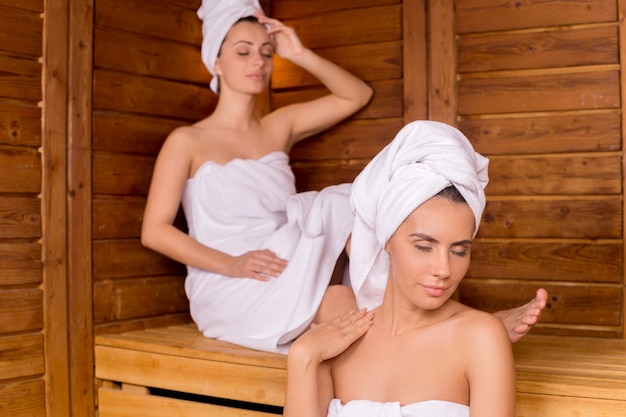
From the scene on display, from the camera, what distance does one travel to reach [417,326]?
1923 mm

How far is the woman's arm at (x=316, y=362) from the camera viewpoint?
6.18ft

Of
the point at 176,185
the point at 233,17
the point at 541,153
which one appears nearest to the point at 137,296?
the point at 176,185

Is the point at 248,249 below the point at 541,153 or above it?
below

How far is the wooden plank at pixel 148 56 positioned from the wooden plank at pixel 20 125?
0.32 metres

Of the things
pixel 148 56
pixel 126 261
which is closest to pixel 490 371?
pixel 126 261

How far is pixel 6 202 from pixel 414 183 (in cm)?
153

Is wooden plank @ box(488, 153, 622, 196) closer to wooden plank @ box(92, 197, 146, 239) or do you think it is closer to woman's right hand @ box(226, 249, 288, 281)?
woman's right hand @ box(226, 249, 288, 281)

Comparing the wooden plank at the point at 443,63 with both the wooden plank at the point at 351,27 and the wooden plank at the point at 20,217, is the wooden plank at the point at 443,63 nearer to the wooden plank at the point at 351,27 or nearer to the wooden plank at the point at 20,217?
the wooden plank at the point at 351,27

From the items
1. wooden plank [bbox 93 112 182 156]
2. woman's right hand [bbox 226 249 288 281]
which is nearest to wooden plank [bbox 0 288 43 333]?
wooden plank [bbox 93 112 182 156]

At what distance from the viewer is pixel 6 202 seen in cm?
274

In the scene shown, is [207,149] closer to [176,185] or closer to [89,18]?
[176,185]

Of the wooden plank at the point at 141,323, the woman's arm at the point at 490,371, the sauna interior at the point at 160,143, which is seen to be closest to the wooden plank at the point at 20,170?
the sauna interior at the point at 160,143

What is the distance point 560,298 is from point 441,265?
1.36 metres

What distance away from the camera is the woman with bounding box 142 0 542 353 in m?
2.64
